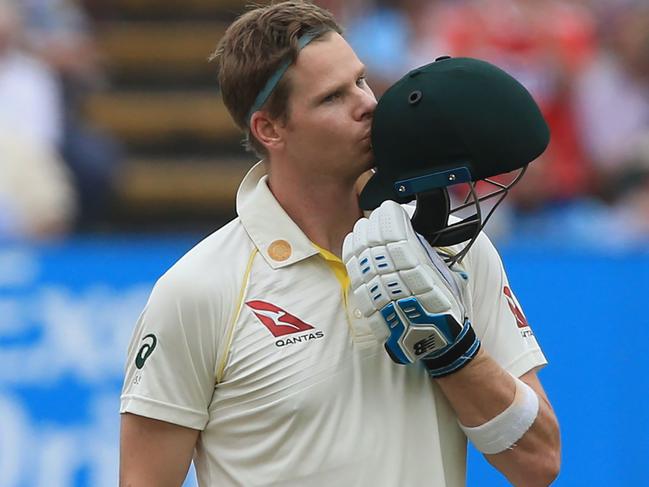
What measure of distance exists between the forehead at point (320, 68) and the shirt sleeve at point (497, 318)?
1.82ft

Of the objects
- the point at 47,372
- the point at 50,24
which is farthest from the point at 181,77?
the point at 47,372

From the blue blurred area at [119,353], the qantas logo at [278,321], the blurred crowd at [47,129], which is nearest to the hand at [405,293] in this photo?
the qantas logo at [278,321]

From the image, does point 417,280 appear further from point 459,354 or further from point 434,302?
point 459,354

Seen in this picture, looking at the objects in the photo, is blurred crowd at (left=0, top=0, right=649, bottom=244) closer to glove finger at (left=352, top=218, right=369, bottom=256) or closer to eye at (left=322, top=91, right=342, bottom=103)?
eye at (left=322, top=91, right=342, bottom=103)

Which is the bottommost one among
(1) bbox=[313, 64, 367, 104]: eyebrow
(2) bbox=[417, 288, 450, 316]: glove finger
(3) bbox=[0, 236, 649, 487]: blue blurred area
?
(3) bbox=[0, 236, 649, 487]: blue blurred area

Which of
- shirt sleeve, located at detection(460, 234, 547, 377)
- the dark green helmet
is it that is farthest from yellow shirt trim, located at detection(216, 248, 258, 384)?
shirt sleeve, located at detection(460, 234, 547, 377)

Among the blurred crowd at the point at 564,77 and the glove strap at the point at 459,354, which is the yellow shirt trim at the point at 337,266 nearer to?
the glove strap at the point at 459,354

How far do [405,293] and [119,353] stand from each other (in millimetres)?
3738

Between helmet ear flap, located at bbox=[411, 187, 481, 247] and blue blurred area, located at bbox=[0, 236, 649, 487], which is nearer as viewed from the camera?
helmet ear flap, located at bbox=[411, 187, 481, 247]

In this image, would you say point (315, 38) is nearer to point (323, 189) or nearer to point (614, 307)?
point (323, 189)

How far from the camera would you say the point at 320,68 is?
3330 mm

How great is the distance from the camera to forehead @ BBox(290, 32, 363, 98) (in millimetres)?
3328

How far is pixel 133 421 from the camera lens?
3322 mm

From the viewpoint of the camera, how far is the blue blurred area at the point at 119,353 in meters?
6.42
